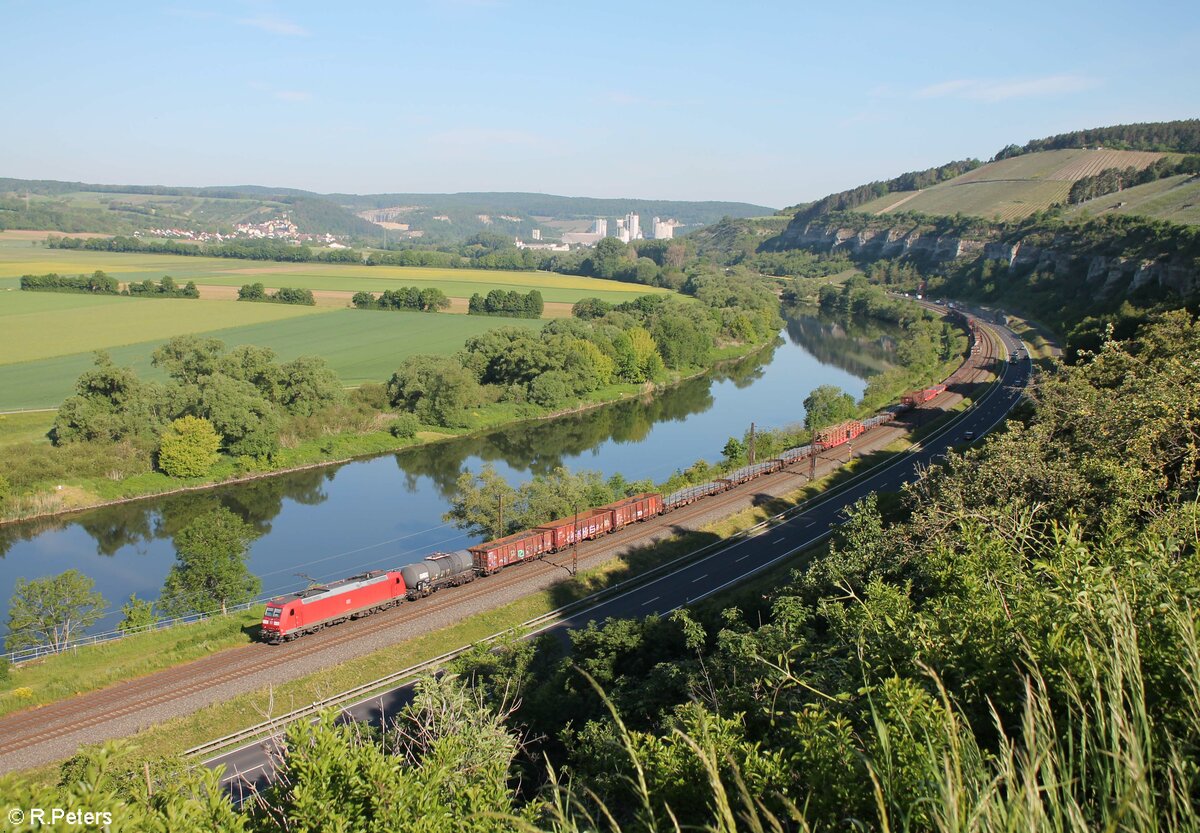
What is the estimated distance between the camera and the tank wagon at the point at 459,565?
26578 mm

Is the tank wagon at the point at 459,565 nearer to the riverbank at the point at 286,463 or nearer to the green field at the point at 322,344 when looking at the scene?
the riverbank at the point at 286,463

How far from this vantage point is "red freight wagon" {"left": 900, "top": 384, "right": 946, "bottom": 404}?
2516 inches

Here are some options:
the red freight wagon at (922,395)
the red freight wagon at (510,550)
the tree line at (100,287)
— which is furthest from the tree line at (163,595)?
the tree line at (100,287)

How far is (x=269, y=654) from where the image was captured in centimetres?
2567

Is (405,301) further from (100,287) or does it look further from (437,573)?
(437,573)

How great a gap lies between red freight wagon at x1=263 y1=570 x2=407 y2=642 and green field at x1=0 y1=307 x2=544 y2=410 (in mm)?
40493

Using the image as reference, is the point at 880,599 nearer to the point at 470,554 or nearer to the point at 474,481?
the point at 470,554

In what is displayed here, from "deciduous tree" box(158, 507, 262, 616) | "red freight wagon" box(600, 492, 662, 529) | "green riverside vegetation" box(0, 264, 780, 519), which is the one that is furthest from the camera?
"green riverside vegetation" box(0, 264, 780, 519)

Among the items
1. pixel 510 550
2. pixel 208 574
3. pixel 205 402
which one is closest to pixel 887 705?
pixel 510 550

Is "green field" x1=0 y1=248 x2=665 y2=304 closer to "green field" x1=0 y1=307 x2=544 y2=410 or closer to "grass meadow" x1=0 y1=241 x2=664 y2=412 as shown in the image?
"grass meadow" x1=0 y1=241 x2=664 y2=412

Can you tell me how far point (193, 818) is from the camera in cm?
809

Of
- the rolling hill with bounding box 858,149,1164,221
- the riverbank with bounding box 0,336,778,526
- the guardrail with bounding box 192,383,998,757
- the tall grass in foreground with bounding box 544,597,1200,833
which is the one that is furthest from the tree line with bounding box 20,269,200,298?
the rolling hill with bounding box 858,149,1164,221

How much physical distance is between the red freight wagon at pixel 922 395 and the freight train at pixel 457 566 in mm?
20286

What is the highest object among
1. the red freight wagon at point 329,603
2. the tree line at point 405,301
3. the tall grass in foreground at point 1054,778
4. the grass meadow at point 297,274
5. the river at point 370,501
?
the tall grass in foreground at point 1054,778
